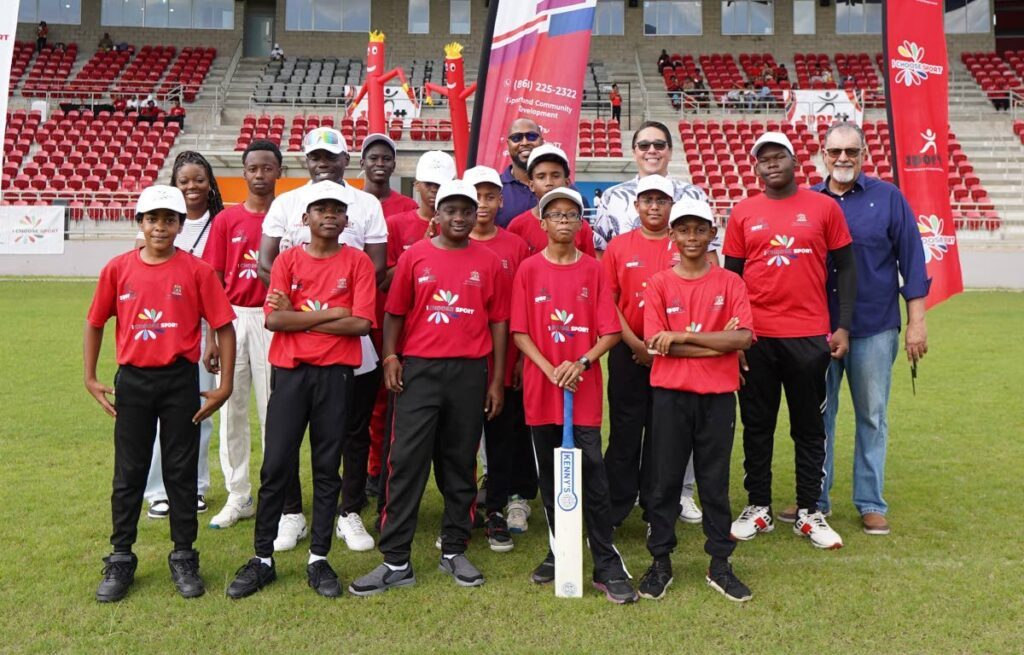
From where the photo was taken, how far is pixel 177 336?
395 centimetres

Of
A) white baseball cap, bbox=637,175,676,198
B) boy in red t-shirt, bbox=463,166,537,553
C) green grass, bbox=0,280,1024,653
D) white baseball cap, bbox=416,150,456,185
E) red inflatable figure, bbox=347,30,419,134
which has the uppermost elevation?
red inflatable figure, bbox=347,30,419,134

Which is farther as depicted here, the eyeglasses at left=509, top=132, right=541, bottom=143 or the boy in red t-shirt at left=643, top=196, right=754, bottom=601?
the eyeglasses at left=509, top=132, right=541, bottom=143

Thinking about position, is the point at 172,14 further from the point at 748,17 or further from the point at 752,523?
the point at 752,523

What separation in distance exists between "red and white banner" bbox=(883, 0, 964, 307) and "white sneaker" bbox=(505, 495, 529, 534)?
5.40 m

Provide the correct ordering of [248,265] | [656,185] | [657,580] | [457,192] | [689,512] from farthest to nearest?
[689,512], [248,265], [656,185], [457,192], [657,580]

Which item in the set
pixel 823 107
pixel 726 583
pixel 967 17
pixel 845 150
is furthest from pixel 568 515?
pixel 967 17

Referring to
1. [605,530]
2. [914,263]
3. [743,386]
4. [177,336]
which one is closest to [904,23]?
[914,263]

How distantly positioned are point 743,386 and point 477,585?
1.79 m

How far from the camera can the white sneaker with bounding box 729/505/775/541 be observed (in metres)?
4.74

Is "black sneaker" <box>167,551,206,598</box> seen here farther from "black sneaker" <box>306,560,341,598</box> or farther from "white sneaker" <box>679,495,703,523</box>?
"white sneaker" <box>679,495,703,523</box>

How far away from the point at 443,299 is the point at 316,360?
65 centimetres

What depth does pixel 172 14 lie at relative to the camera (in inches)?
1432

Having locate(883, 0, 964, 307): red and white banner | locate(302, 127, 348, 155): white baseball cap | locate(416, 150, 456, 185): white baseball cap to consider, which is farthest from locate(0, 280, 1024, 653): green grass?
locate(883, 0, 964, 307): red and white banner

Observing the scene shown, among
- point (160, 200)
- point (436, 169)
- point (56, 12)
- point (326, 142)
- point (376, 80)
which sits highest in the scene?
point (56, 12)
